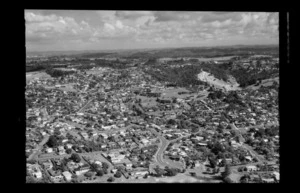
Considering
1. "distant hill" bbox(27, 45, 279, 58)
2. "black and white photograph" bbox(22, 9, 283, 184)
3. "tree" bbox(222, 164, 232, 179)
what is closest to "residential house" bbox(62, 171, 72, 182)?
"black and white photograph" bbox(22, 9, 283, 184)

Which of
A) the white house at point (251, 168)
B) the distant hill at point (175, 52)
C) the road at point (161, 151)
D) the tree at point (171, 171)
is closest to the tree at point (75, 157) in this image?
the road at point (161, 151)

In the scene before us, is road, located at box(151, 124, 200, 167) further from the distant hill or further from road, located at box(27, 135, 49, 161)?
road, located at box(27, 135, 49, 161)

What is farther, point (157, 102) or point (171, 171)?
point (157, 102)

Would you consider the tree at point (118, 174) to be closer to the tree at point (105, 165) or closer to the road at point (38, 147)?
the tree at point (105, 165)

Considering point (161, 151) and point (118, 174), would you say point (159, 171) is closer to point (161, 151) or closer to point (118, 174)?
point (118, 174)

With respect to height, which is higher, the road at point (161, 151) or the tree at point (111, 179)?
the road at point (161, 151)

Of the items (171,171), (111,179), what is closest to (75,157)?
(111,179)

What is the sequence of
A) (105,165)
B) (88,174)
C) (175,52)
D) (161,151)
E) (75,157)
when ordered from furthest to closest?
(175,52)
(161,151)
(75,157)
(105,165)
(88,174)
